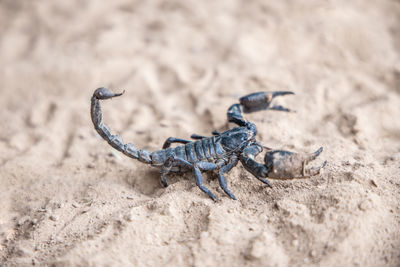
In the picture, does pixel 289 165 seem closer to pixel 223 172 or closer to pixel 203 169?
pixel 223 172

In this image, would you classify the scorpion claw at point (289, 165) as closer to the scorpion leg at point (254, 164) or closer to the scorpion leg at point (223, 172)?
the scorpion leg at point (254, 164)

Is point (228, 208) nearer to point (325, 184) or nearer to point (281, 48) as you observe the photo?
point (325, 184)

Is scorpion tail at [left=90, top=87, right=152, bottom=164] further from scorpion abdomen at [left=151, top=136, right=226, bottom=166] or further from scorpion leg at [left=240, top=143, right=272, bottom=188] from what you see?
scorpion leg at [left=240, top=143, right=272, bottom=188]

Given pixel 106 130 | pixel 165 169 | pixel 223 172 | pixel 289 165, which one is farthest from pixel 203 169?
pixel 106 130

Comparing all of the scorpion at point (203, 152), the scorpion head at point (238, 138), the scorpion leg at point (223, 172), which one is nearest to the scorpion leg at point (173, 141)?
the scorpion at point (203, 152)

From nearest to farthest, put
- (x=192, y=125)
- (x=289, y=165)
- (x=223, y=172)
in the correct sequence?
(x=289, y=165) < (x=223, y=172) < (x=192, y=125)

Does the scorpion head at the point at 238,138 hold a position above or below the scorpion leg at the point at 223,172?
above
